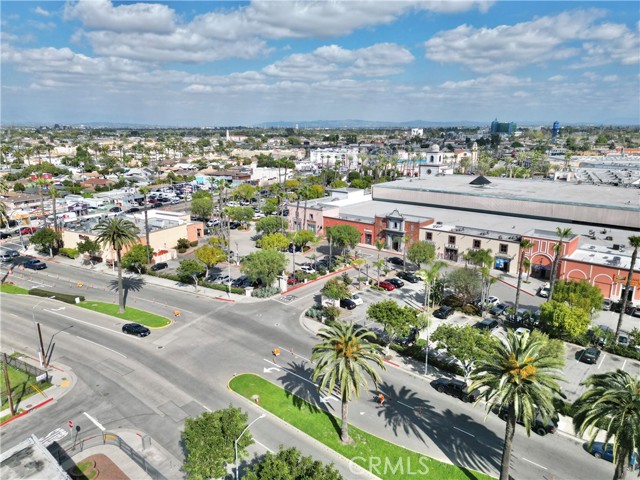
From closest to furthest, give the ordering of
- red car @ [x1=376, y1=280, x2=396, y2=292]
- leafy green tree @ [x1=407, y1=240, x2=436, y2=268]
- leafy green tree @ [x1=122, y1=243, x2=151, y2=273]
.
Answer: red car @ [x1=376, y1=280, x2=396, y2=292] < leafy green tree @ [x1=407, y1=240, x2=436, y2=268] < leafy green tree @ [x1=122, y1=243, x2=151, y2=273]

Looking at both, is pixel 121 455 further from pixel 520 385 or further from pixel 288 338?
pixel 520 385

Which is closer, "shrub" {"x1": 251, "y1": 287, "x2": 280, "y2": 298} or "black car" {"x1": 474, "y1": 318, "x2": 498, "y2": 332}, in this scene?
"black car" {"x1": 474, "y1": 318, "x2": 498, "y2": 332}

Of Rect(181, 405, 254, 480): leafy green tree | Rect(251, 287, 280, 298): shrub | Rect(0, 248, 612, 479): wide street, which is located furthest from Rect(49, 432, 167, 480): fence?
Rect(251, 287, 280, 298): shrub

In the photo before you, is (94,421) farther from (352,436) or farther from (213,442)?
(352,436)

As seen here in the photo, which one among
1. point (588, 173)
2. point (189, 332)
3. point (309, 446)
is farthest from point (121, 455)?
point (588, 173)

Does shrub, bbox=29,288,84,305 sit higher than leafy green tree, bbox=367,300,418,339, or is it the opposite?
leafy green tree, bbox=367,300,418,339

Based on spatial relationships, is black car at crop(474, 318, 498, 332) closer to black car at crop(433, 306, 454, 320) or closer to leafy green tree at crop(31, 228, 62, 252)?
black car at crop(433, 306, 454, 320)

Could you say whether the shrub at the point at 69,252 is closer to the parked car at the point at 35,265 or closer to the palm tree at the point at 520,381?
the parked car at the point at 35,265

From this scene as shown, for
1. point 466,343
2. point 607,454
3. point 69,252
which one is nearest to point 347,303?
point 466,343
